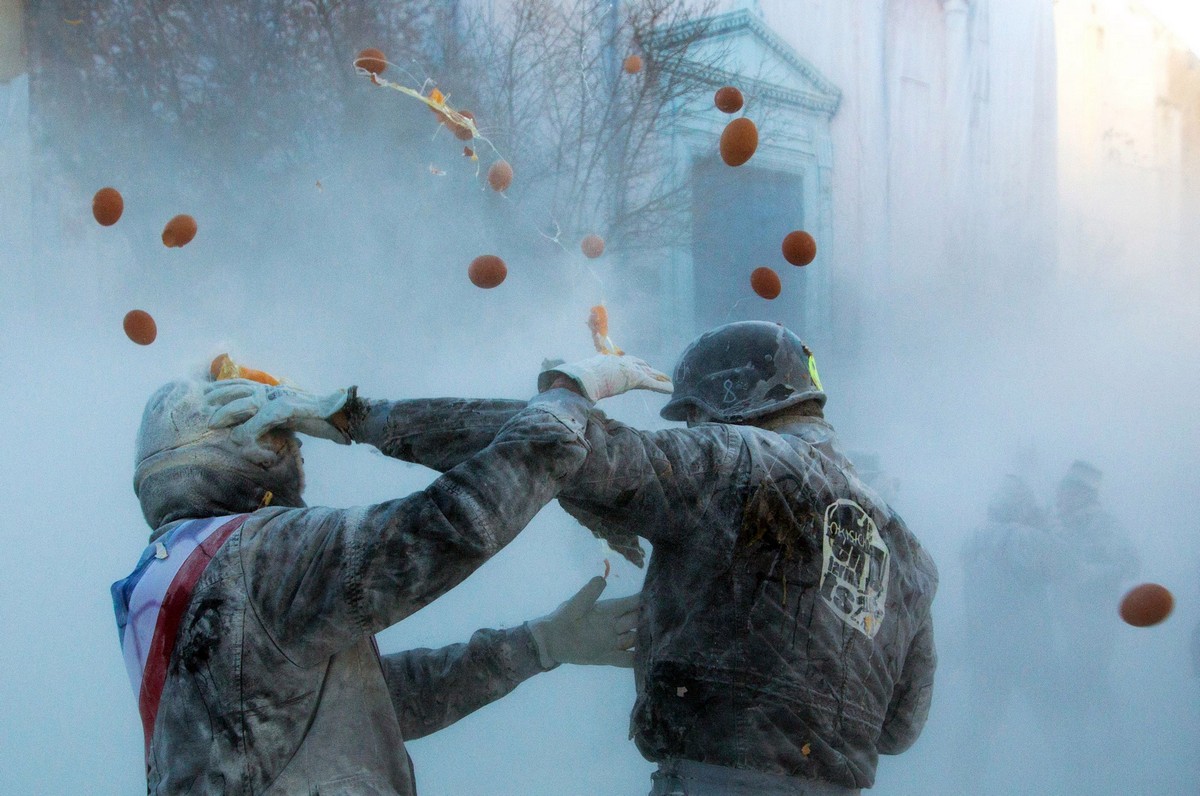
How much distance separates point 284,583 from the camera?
1.64m

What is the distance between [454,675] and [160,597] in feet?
2.43

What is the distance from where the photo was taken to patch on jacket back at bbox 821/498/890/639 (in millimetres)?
1958

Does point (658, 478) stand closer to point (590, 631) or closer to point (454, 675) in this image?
point (590, 631)

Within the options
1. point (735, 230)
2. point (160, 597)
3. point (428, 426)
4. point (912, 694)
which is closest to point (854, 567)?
point (912, 694)

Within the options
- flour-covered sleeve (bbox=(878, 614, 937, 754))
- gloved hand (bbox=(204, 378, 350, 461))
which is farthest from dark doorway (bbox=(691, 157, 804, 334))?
gloved hand (bbox=(204, 378, 350, 461))

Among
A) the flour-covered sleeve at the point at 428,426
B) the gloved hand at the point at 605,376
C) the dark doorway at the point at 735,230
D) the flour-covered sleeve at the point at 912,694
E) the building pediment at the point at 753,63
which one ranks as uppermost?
the building pediment at the point at 753,63

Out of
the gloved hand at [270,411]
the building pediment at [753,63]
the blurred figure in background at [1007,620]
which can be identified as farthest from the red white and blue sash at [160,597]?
the blurred figure in background at [1007,620]

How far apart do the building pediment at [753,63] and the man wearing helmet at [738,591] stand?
350 cm

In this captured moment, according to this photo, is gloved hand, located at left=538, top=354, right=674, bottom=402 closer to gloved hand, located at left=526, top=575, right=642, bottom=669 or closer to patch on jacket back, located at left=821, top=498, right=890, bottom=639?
patch on jacket back, located at left=821, top=498, right=890, bottom=639

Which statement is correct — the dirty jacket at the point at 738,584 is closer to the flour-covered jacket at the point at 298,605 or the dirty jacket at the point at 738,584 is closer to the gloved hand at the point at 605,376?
the gloved hand at the point at 605,376

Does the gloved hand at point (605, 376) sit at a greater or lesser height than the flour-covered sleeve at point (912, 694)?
greater

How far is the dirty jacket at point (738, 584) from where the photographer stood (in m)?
1.85

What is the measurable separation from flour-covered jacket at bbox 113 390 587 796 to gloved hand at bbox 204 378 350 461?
0.18 metres

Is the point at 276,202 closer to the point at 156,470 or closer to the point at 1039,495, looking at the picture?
the point at 156,470
